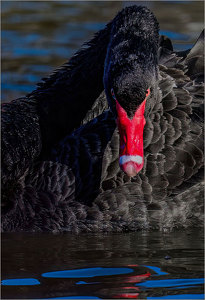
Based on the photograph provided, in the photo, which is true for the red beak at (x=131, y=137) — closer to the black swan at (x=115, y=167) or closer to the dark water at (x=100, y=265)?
the black swan at (x=115, y=167)

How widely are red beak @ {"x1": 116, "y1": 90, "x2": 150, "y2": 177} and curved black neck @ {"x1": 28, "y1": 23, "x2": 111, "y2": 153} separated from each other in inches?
58.9

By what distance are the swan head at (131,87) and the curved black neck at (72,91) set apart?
1.15 metres

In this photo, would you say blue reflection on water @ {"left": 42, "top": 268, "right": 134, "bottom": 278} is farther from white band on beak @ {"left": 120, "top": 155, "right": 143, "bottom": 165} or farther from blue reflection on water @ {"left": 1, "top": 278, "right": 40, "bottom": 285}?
white band on beak @ {"left": 120, "top": 155, "right": 143, "bottom": 165}

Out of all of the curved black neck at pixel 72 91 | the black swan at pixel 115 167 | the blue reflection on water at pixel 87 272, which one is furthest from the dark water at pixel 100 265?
the curved black neck at pixel 72 91

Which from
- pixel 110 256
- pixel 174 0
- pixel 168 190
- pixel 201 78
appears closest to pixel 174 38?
pixel 174 0

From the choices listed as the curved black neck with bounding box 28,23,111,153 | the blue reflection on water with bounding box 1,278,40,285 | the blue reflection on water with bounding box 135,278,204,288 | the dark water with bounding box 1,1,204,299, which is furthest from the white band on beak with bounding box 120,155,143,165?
the curved black neck with bounding box 28,23,111,153

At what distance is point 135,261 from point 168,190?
1001 mm

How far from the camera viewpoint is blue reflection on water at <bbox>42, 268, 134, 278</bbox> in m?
5.11

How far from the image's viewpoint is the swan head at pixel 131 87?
17.7 feet

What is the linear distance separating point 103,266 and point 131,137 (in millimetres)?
874

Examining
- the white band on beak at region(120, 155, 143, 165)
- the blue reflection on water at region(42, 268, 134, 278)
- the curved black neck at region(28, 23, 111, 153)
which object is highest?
the curved black neck at region(28, 23, 111, 153)

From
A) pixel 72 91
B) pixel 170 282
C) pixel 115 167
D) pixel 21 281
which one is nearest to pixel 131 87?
pixel 115 167

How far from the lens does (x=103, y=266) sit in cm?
531

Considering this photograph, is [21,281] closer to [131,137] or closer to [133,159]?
[133,159]
